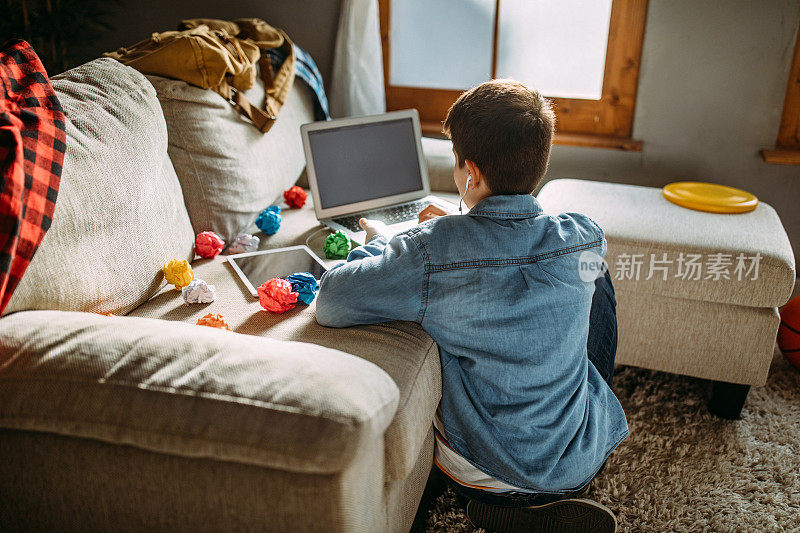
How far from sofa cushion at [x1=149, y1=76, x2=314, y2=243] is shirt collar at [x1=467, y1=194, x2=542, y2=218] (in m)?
0.89

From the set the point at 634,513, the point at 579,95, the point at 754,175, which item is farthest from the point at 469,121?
the point at 754,175

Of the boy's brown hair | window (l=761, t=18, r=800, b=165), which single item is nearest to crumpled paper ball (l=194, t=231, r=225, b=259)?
the boy's brown hair

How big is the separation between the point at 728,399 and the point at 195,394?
59.2 inches

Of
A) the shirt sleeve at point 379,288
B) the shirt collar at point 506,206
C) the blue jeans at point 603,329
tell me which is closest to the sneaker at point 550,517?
the blue jeans at point 603,329

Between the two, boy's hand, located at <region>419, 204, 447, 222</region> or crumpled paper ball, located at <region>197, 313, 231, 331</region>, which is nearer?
crumpled paper ball, located at <region>197, 313, 231, 331</region>

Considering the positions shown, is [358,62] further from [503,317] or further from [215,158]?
[503,317]

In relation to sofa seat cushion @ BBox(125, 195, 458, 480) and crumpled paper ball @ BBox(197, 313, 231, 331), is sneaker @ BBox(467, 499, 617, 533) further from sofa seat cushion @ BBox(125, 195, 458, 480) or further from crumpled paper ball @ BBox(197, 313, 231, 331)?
crumpled paper ball @ BBox(197, 313, 231, 331)

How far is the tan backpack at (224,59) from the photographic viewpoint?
1745 millimetres

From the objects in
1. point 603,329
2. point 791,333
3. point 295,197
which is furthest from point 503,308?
point 791,333

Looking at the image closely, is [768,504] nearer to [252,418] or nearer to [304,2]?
[252,418]

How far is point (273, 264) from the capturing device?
1.62m

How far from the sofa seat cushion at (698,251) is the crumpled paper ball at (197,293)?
1051 mm

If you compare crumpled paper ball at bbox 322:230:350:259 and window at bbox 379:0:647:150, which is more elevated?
window at bbox 379:0:647:150

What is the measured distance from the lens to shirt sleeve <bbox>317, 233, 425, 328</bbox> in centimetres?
113
